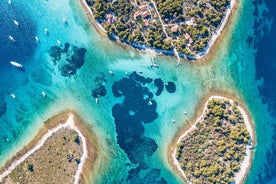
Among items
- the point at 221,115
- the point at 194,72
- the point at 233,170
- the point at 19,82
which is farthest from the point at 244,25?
the point at 19,82

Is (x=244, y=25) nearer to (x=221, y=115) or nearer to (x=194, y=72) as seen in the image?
(x=194, y=72)

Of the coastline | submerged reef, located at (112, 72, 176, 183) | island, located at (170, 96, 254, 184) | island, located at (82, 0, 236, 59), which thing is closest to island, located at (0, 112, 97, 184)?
submerged reef, located at (112, 72, 176, 183)

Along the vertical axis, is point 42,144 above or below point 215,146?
above

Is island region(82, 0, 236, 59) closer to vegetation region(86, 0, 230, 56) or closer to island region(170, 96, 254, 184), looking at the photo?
vegetation region(86, 0, 230, 56)

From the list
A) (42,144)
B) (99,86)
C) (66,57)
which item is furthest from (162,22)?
(42,144)

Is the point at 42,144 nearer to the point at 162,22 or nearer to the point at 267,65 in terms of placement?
the point at 162,22
